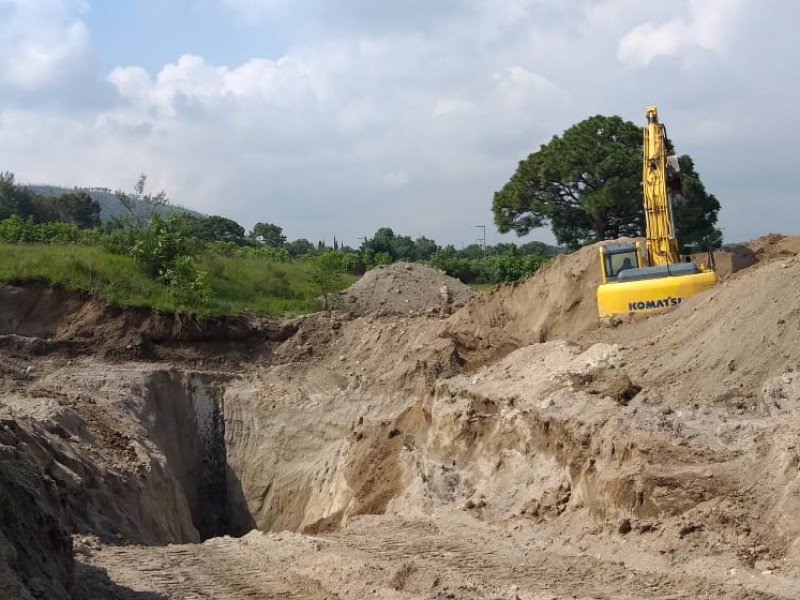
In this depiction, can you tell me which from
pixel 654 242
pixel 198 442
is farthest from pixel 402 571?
pixel 198 442

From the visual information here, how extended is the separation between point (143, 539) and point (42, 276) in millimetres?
15661

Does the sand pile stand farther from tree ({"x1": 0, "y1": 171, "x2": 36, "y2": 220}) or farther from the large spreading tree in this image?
tree ({"x1": 0, "y1": 171, "x2": 36, "y2": 220})

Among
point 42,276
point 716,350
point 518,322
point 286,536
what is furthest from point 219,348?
point 716,350

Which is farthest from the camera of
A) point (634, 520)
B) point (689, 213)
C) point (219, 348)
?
point (689, 213)

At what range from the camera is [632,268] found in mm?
20078

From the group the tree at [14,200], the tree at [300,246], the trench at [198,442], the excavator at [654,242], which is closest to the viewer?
the excavator at [654,242]

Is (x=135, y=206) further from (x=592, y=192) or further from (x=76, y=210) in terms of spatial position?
(x=76, y=210)

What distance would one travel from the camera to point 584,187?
1563 inches

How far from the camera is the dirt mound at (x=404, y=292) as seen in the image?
110 feet

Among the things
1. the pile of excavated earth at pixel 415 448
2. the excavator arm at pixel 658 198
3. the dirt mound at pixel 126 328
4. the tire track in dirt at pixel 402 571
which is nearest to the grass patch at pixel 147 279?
the dirt mound at pixel 126 328

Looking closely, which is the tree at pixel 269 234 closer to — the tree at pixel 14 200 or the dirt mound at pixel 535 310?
the tree at pixel 14 200

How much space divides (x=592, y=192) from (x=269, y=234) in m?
49.6

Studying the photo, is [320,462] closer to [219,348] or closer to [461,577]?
[219,348]

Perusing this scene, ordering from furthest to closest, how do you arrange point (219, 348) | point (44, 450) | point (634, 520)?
1. point (219, 348)
2. point (44, 450)
3. point (634, 520)
